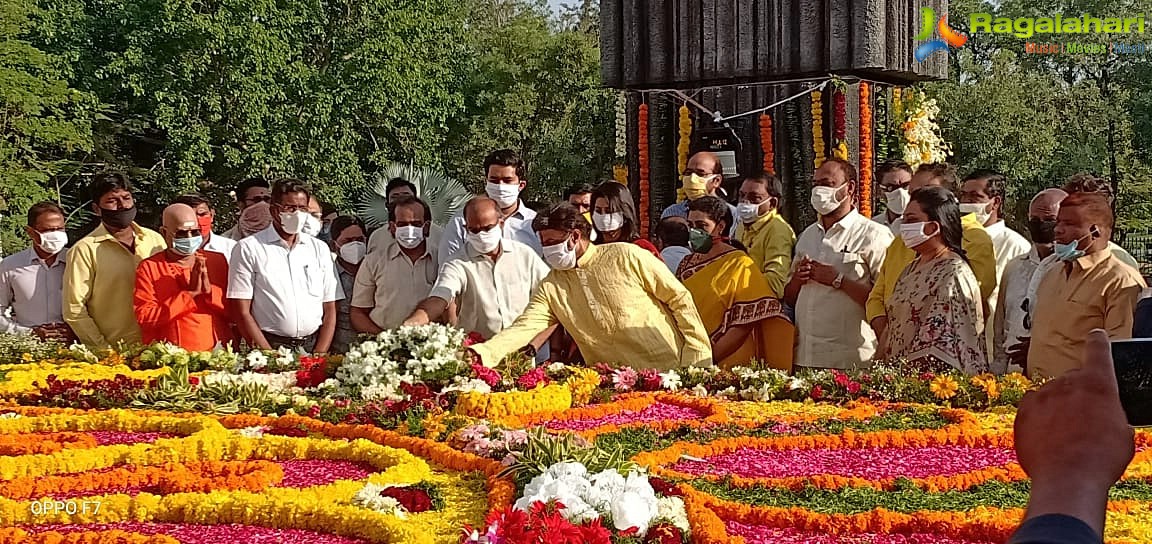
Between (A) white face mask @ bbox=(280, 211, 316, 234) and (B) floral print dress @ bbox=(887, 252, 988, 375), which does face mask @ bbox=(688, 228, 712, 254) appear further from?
(A) white face mask @ bbox=(280, 211, 316, 234)

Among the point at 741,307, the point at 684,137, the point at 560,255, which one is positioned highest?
the point at 684,137

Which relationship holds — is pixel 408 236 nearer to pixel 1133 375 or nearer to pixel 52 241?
pixel 52 241

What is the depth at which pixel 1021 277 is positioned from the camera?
335 inches

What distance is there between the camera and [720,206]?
920 centimetres

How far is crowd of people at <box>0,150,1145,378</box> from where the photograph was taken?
8039 millimetres

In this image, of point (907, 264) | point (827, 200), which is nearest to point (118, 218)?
point (827, 200)

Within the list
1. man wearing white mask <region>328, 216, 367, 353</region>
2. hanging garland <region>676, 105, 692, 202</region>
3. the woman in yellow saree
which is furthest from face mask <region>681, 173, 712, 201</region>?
hanging garland <region>676, 105, 692, 202</region>

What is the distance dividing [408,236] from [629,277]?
256 cm

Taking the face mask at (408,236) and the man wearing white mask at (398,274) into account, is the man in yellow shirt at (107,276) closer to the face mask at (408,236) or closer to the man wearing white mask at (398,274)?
the man wearing white mask at (398,274)

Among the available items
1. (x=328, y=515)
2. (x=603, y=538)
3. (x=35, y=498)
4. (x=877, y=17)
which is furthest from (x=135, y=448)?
(x=877, y=17)

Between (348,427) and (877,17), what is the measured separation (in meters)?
9.85

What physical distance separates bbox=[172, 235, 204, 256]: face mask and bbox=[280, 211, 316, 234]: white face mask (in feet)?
2.17

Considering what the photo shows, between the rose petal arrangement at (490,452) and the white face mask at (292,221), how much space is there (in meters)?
1.21

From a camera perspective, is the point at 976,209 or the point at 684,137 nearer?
the point at 976,209
